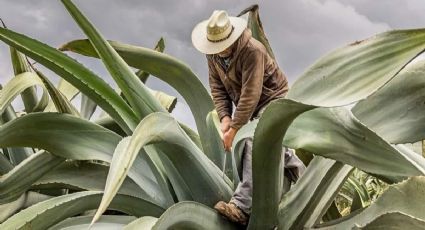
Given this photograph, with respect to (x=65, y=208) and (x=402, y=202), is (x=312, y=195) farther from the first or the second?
(x=65, y=208)

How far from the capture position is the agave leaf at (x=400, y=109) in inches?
54.4

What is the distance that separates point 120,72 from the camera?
1.45m

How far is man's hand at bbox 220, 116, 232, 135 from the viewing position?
1.70 m

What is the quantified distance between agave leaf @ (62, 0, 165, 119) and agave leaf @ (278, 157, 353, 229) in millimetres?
338

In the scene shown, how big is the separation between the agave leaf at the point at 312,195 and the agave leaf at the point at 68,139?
10.5 inches

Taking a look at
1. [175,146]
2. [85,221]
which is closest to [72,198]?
[85,221]

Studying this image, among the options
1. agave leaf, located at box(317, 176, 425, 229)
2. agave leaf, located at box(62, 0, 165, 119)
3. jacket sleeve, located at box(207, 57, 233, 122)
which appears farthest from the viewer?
jacket sleeve, located at box(207, 57, 233, 122)

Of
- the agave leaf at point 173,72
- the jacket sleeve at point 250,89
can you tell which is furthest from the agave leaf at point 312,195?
the agave leaf at point 173,72

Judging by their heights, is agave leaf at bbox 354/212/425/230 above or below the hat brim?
below

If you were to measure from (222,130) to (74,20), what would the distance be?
485 mm

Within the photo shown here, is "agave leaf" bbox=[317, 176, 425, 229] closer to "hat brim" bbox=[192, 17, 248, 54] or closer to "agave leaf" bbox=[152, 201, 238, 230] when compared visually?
"agave leaf" bbox=[152, 201, 238, 230]

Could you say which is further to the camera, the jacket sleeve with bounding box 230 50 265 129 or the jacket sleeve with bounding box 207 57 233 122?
the jacket sleeve with bounding box 207 57 233 122

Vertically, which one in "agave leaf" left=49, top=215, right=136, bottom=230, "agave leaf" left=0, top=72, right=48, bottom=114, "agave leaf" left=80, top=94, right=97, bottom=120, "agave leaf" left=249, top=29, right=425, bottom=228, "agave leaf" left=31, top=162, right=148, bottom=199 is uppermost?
"agave leaf" left=0, top=72, right=48, bottom=114

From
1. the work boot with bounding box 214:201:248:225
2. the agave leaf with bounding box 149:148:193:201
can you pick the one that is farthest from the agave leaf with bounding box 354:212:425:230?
the agave leaf with bounding box 149:148:193:201
